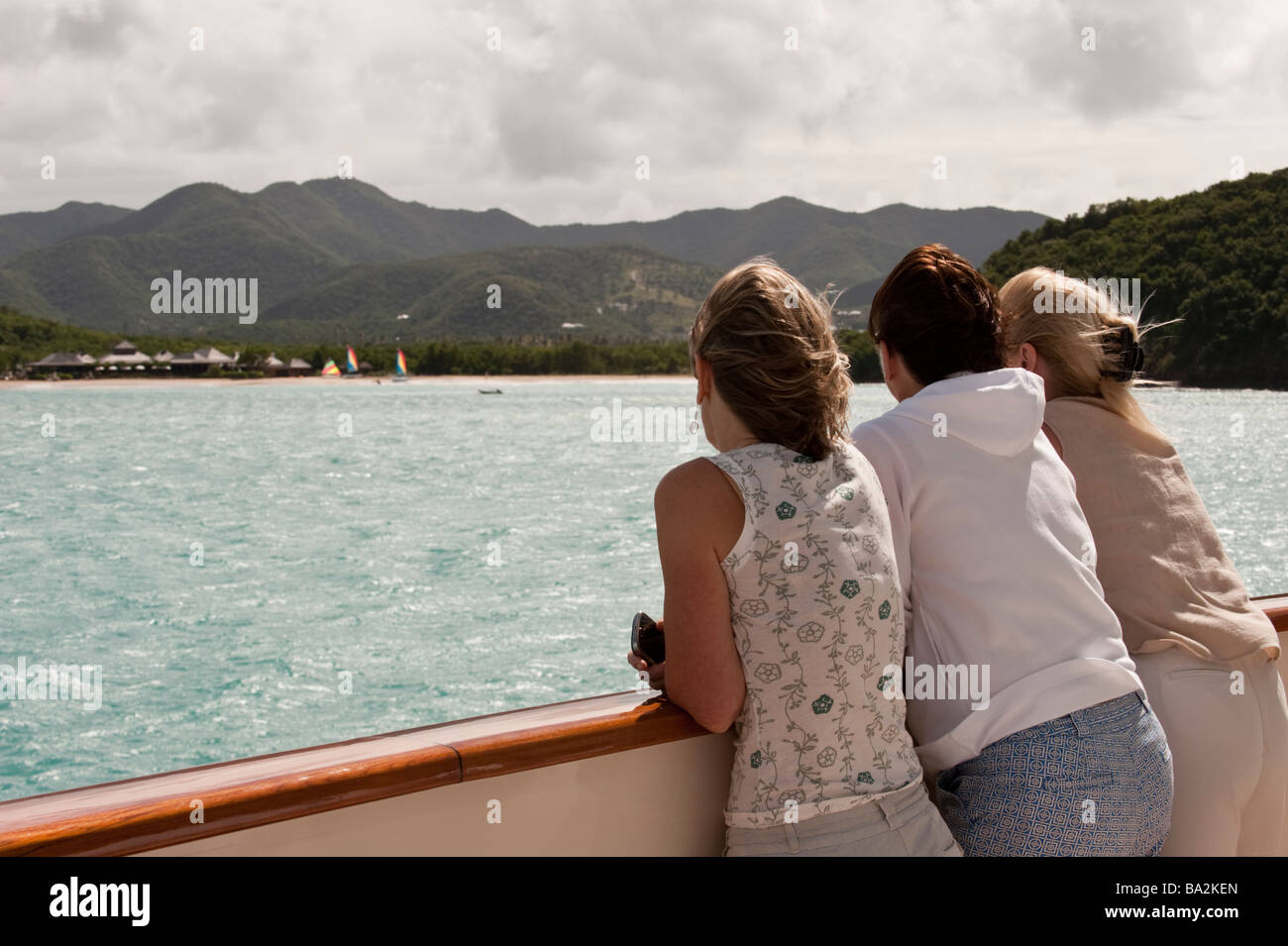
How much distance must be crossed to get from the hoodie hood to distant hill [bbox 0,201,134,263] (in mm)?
155801

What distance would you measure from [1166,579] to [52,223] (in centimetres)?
17592

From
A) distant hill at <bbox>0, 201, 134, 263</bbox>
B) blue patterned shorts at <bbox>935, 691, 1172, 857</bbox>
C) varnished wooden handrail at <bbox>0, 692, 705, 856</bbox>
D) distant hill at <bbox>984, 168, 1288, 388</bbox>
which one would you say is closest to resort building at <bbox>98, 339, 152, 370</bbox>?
distant hill at <bbox>984, 168, 1288, 388</bbox>

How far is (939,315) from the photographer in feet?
4.33

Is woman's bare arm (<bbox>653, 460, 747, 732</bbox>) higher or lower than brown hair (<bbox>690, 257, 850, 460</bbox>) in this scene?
lower

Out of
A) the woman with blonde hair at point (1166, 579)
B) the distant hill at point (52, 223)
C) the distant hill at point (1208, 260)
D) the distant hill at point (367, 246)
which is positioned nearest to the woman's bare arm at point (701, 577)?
the woman with blonde hair at point (1166, 579)

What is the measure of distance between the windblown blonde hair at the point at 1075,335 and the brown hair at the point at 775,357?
436 millimetres

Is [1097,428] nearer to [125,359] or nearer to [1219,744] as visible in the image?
[1219,744]

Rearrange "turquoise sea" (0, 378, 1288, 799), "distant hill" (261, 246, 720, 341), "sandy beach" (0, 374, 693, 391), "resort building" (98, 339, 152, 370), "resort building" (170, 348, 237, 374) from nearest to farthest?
"turquoise sea" (0, 378, 1288, 799), "sandy beach" (0, 374, 693, 391), "resort building" (98, 339, 152, 370), "resort building" (170, 348, 237, 374), "distant hill" (261, 246, 720, 341)

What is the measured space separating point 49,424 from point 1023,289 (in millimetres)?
33998

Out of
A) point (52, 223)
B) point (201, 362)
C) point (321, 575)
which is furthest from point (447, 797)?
point (52, 223)

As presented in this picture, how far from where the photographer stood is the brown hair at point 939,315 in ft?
4.31

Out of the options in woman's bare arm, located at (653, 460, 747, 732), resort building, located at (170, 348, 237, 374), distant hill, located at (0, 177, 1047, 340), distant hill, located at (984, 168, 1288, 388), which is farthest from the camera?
distant hill, located at (0, 177, 1047, 340)

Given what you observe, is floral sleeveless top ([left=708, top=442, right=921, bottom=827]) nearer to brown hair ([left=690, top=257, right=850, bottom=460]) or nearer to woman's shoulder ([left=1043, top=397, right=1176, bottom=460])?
brown hair ([left=690, top=257, right=850, bottom=460])

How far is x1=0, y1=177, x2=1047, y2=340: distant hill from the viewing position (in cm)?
9488
